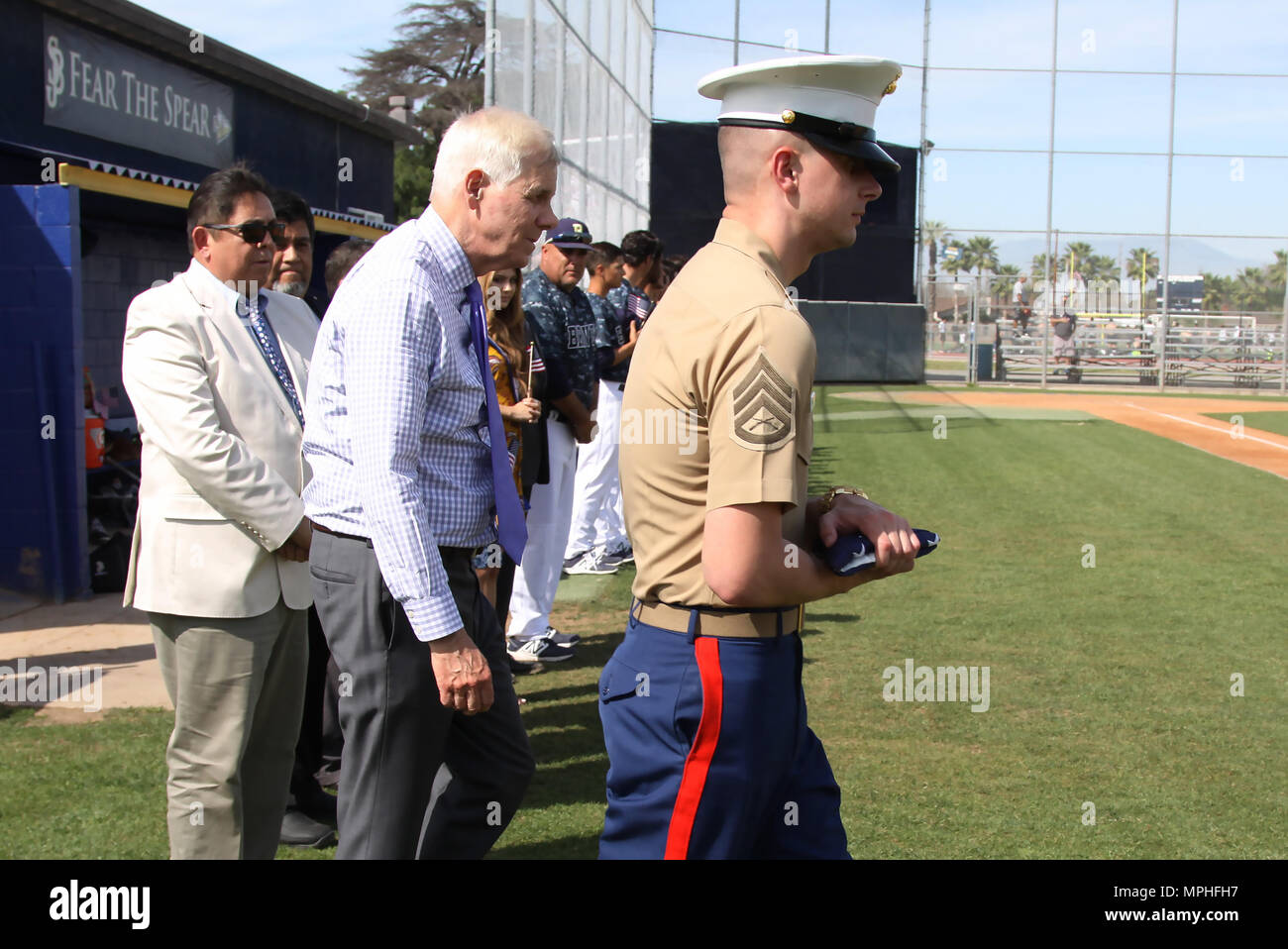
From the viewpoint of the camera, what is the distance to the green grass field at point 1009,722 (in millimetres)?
4301

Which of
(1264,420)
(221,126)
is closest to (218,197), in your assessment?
(221,126)

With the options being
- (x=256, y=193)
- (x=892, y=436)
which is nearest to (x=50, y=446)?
(x=256, y=193)

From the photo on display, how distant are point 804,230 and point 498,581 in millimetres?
3161

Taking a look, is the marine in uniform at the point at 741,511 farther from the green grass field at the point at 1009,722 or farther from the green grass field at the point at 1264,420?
the green grass field at the point at 1264,420

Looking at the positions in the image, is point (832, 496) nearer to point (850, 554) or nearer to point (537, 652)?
point (850, 554)

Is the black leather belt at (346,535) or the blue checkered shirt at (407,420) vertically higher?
the blue checkered shirt at (407,420)

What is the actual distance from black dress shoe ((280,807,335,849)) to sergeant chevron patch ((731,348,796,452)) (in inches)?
113

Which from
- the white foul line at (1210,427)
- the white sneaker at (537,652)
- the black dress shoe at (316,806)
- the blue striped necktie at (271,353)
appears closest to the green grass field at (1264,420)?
the white foul line at (1210,427)

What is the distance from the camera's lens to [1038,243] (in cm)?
3275

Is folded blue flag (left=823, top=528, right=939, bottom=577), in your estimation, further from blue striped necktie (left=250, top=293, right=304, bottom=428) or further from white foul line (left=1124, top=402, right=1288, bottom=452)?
white foul line (left=1124, top=402, right=1288, bottom=452)

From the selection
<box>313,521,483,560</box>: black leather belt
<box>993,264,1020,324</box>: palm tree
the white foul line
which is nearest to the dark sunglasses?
<box>313,521,483,560</box>: black leather belt

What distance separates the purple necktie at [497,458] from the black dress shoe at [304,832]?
186 centimetres

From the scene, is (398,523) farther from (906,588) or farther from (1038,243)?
(1038,243)

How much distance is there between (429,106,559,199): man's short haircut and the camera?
2799 mm
